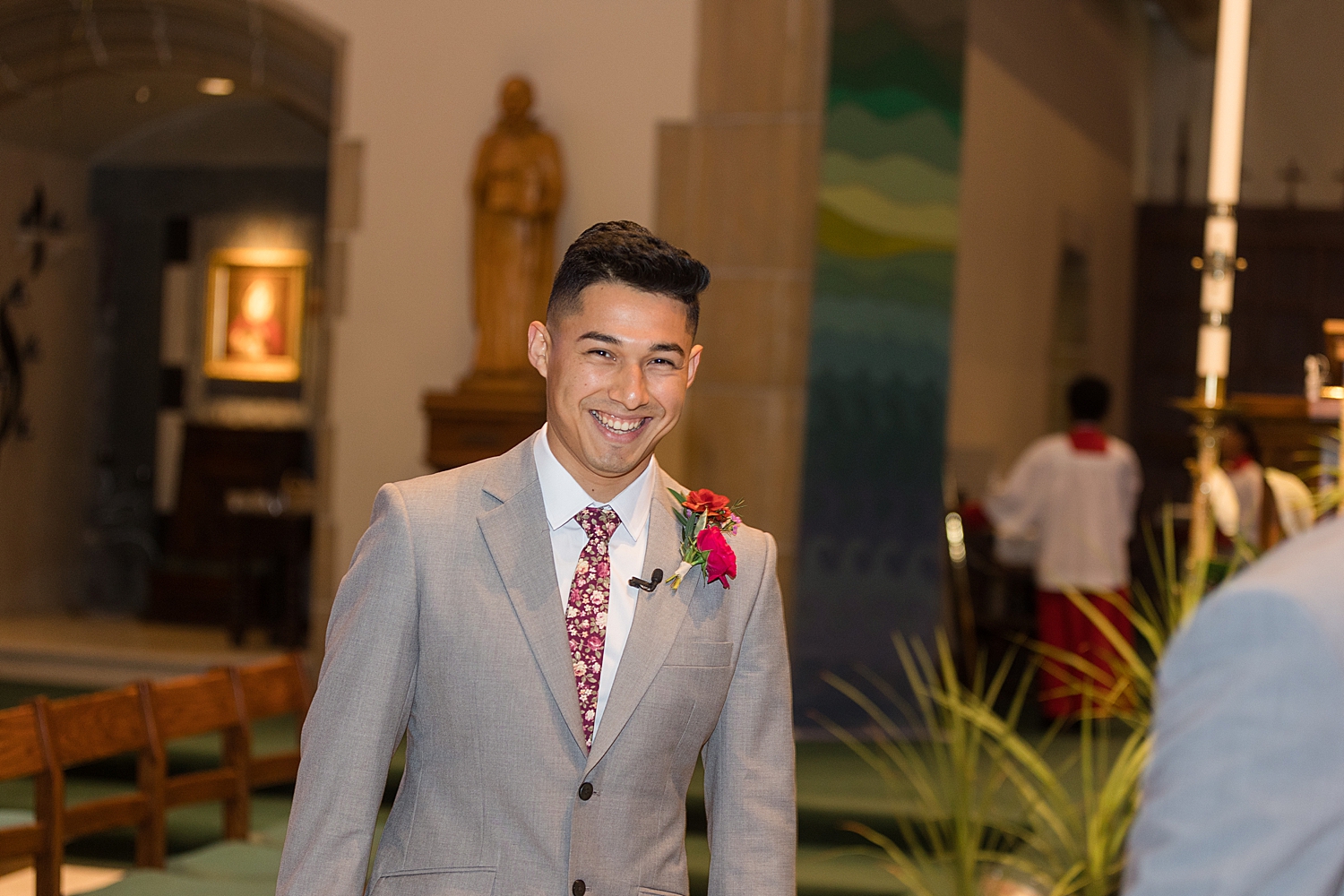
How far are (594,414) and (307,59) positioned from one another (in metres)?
5.82

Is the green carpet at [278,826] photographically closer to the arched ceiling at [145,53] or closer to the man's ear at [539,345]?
the man's ear at [539,345]

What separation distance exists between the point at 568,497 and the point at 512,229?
460 centimetres

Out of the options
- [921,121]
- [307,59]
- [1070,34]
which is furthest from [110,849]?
[1070,34]

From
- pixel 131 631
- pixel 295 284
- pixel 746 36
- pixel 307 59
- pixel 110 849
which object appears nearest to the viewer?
pixel 110 849

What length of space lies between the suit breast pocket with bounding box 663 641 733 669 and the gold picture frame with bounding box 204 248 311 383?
25.2 ft

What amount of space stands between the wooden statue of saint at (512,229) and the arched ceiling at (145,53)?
106 centimetres

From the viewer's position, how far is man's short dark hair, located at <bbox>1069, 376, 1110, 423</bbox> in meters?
6.45

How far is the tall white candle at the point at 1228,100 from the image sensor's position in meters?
2.55

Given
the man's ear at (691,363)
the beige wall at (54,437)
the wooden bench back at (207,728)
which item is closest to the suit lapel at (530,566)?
the man's ear at (691,363)

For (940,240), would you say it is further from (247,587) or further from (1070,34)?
(247,587)

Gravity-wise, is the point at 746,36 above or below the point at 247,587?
above

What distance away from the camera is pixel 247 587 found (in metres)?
8.25

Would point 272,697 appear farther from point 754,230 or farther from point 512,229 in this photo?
point 754,230

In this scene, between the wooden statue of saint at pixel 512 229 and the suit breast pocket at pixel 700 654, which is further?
the wooden statue of saint at pixel 512 229
